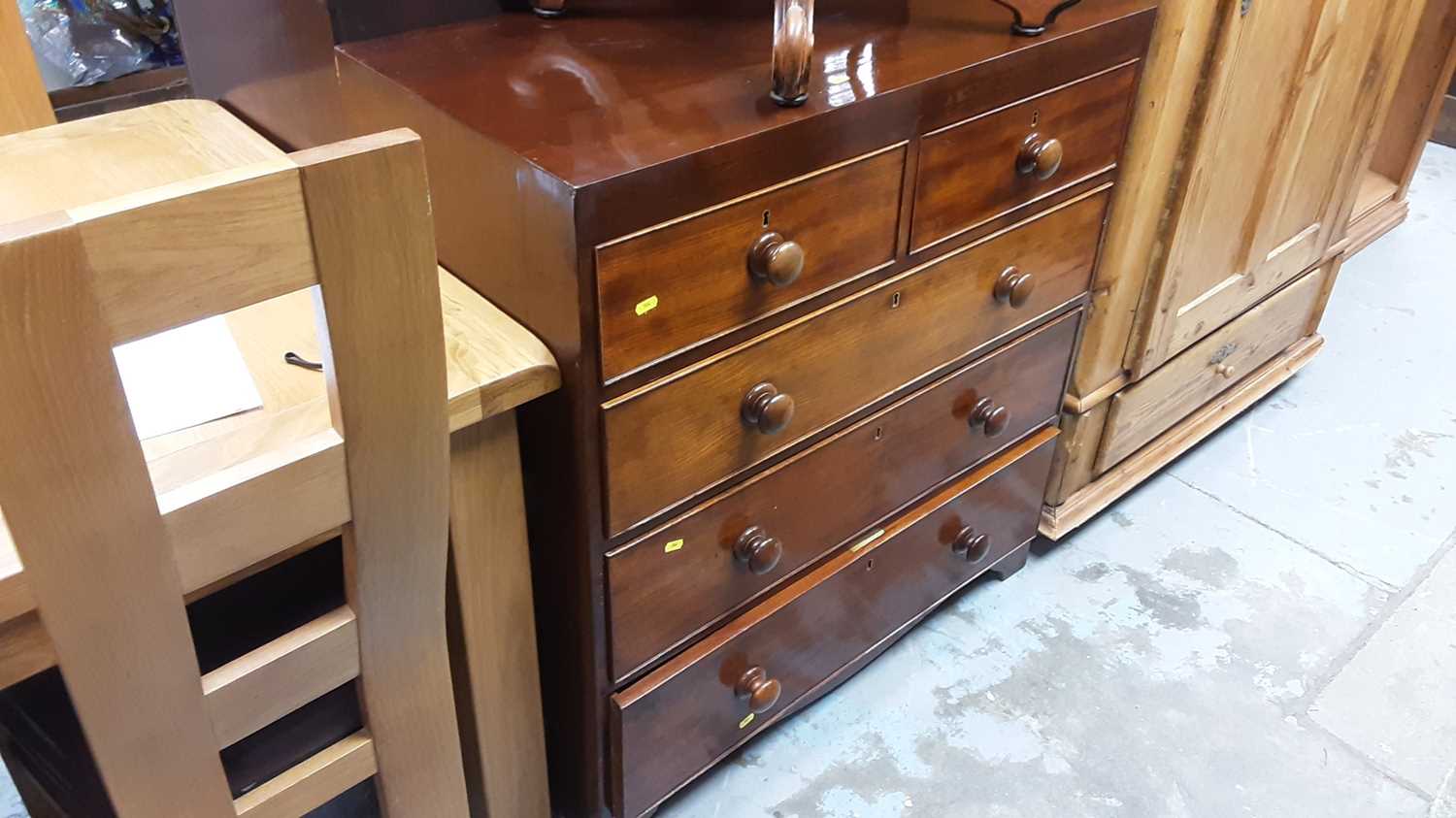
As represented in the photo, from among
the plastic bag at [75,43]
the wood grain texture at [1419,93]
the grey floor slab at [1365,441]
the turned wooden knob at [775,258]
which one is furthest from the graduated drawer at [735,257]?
the plastic bag at [75,43]

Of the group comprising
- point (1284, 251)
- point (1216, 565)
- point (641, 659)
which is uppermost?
point (1284, 251)

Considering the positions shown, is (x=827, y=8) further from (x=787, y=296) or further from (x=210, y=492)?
(x=210, y=492)

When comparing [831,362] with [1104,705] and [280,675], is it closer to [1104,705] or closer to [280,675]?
[280,675]

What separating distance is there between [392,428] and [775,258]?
1.21 ft

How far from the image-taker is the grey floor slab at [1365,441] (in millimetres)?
1772

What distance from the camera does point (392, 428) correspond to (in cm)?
72

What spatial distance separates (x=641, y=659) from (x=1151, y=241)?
912 mm

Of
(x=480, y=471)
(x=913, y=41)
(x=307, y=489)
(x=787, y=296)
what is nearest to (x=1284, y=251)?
(x=913, y=41)

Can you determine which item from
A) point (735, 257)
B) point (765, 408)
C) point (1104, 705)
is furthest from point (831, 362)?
point (1104, 705)

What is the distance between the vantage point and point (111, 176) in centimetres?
105

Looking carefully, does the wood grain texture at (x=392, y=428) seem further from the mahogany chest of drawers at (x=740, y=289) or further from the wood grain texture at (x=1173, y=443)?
the wood grain texture at (x=1173, y=443)

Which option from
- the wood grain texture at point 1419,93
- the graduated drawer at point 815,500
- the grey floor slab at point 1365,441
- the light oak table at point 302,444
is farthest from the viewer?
the wood grain texture at point 1419,93

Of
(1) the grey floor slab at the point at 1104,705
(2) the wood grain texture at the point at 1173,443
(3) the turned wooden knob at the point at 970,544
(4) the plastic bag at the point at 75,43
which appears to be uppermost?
(4) the plastic bag at the point at 75,43

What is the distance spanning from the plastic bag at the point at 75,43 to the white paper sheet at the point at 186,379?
1929mm
